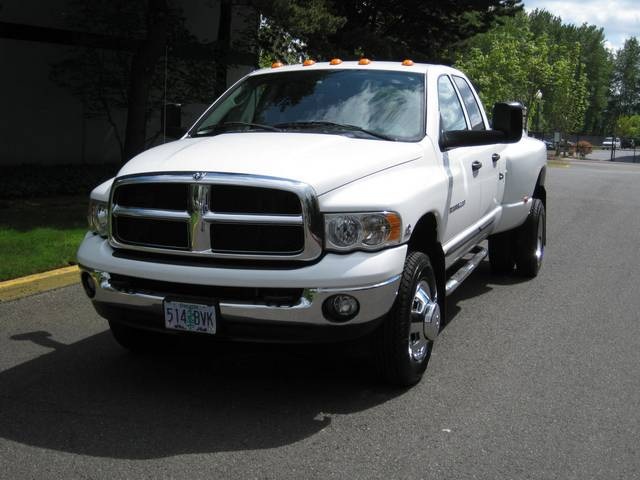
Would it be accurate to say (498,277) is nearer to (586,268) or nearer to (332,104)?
(586,268)

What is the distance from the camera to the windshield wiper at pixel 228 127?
523 cm

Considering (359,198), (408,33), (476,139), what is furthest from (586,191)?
(359,198)

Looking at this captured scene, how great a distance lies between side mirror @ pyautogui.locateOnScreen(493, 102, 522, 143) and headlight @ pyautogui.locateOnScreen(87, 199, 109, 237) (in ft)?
10.1

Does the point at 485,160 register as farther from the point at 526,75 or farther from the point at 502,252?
the point at 526,75

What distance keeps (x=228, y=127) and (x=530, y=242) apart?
151 inches

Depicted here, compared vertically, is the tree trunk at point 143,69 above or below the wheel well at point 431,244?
above

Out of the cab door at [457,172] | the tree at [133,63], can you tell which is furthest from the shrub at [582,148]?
the cab door at [457,172]

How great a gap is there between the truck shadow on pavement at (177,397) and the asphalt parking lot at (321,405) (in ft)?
0.04

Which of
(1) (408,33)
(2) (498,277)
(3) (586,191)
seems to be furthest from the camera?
(1) (408,33)

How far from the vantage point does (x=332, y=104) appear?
5391 millimetres

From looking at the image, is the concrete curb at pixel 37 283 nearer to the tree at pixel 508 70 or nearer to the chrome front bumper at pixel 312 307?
the chrome front bumper at pixel 312 307

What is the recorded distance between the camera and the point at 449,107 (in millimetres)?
5961

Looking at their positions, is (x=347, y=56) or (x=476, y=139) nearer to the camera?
(x=476, y=139)

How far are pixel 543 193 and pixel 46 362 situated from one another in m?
5.65
